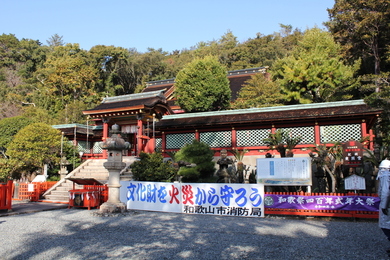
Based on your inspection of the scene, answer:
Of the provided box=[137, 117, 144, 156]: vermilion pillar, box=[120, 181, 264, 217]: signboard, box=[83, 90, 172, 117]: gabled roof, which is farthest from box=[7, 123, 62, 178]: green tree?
box=[120, 181, 264, 217]: signboard

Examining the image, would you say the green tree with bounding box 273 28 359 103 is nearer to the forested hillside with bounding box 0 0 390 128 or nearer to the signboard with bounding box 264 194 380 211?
the forested hillside with bounding box 0 0 390 128

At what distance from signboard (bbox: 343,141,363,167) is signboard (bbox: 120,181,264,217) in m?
6.71

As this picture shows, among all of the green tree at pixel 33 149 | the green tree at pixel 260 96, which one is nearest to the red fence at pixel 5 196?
the green tree at pixel 33 149

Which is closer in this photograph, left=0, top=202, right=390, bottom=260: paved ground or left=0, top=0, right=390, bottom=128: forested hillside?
left=0, top=202, right=390, bottom=260: paved ground

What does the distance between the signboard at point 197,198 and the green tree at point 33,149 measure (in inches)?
336

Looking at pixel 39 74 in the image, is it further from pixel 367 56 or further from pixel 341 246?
pixel 341 246

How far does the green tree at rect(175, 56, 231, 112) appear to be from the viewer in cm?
2566

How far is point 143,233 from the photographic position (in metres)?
8.34

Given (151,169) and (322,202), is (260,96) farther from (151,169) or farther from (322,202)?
(322,202)

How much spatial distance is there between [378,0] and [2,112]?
3581 centimetres

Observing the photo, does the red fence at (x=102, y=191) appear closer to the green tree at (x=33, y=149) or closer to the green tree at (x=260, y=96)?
the green tree at (x=33, y=149)

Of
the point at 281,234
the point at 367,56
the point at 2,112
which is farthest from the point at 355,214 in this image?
the point at 2,112

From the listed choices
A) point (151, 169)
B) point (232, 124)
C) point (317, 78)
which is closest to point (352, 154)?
point (232, 124)

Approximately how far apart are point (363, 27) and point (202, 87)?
1217cm
